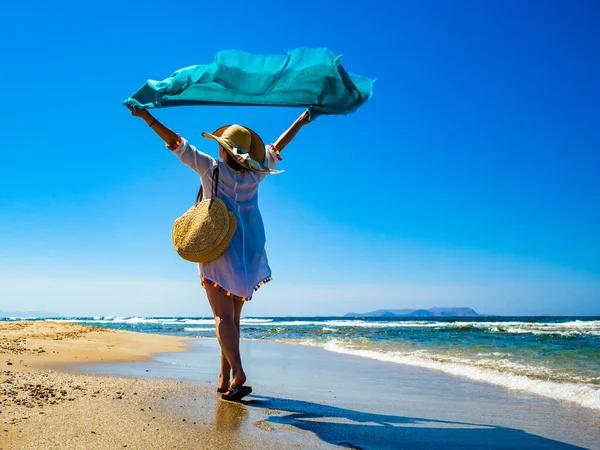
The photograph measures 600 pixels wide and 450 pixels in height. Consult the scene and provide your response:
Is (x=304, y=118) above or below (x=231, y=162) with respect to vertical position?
above

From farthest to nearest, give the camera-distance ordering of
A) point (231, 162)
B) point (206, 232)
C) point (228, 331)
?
1. point (231, 162)
2. point (228, 331)
3. point (206, 232)

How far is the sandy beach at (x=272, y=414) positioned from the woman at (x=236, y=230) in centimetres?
40

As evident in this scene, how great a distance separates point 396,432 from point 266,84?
107 inches

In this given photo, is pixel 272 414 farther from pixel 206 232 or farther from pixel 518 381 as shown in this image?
pixel 518 381

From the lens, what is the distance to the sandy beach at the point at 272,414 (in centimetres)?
280

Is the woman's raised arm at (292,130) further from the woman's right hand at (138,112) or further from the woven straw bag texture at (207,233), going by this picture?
the woman's right hand at (138,112)

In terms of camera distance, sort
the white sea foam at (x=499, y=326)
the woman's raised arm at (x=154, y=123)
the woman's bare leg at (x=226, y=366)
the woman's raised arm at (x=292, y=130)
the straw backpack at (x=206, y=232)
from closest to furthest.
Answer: the woman's raised arm at (x=154, y=123) < the straw backpack at (x=206, y=232) < the woman's bare leg at (x=226, y=366) < the woman's raised arm at (x=292, y=130) < the white sea foam at (x=499, y=326)

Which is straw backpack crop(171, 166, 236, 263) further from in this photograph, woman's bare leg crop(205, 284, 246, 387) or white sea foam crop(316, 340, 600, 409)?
white sea foam crop(316, 340, 600, 409)

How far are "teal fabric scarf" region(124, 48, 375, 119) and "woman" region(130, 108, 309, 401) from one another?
0.26m

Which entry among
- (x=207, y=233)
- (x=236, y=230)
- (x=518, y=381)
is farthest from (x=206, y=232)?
(x=518, y=381)

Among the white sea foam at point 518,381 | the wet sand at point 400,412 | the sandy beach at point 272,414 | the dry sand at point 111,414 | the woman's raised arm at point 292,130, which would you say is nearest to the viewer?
the dry sand at point 111,414

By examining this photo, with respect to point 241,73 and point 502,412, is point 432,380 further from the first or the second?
point 241,73

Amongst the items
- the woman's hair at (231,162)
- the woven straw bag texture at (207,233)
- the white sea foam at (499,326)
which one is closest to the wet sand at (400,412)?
the woven straw bag texture at (207,233)

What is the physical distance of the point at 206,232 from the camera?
3840mm
